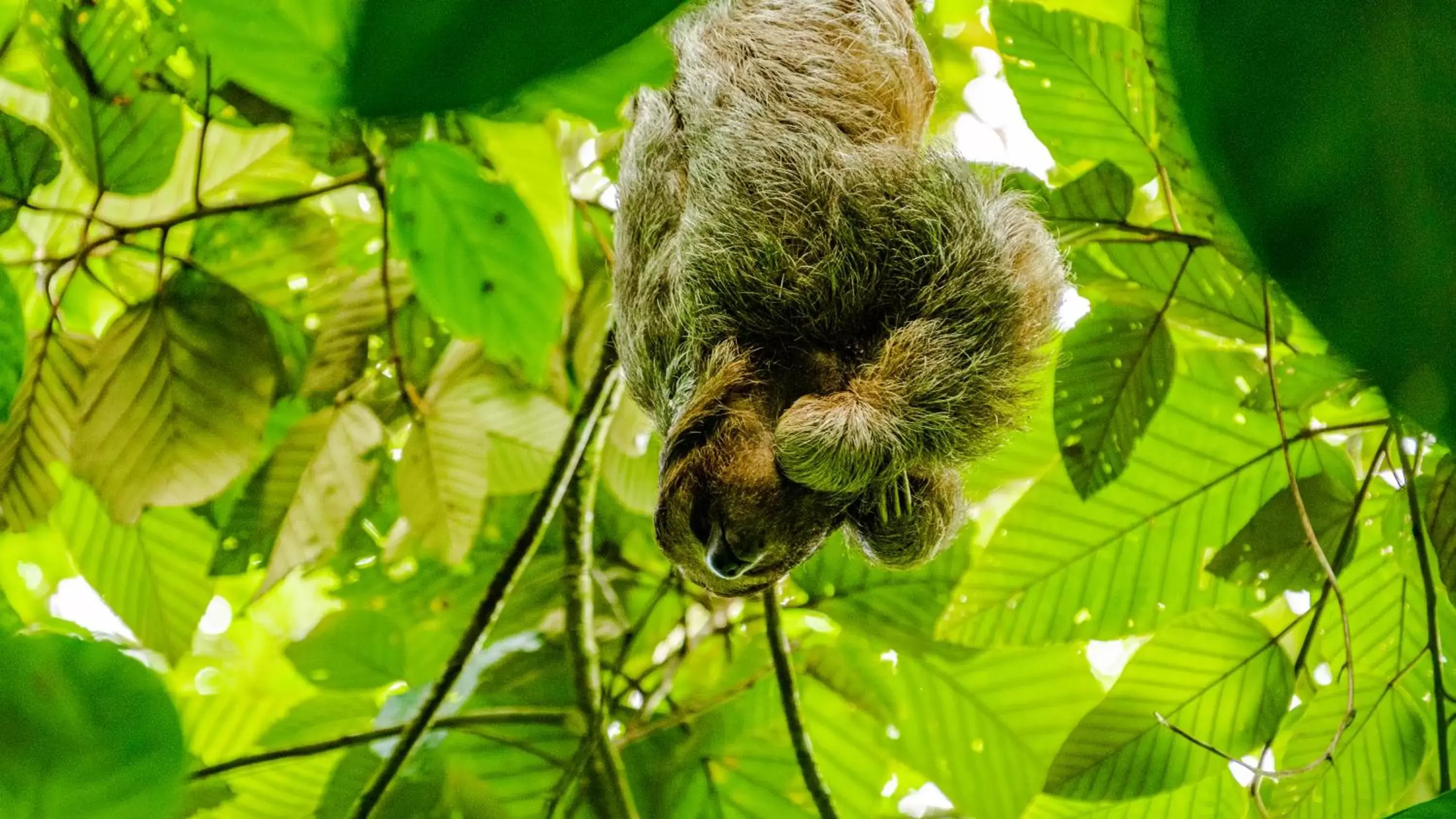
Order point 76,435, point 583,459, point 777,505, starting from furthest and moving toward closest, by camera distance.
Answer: point 583,459
point 76,435
point 777,505

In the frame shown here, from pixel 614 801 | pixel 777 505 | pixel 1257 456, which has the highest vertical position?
pixel 777 505

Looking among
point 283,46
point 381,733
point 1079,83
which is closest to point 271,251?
point 381,733

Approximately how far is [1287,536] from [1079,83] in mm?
554

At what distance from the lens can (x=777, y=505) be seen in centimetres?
102

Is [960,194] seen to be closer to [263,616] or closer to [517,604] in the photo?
[517,604]

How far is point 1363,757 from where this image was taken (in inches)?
46.4

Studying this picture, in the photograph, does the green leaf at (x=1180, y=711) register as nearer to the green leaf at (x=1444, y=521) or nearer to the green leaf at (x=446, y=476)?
the green leaf at (x=1444, y=521)

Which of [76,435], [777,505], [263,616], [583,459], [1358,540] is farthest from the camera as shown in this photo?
[263,616]

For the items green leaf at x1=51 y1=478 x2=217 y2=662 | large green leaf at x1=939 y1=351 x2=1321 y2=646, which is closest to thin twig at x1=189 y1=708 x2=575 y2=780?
green leaf at x1=51 y1=478 x2=217 y2=662

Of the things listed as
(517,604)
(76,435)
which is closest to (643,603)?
(517,604)

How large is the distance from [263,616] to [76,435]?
1139mm

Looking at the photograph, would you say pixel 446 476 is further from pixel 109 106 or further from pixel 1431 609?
pixel 1431 609

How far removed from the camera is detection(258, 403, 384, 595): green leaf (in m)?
1.24

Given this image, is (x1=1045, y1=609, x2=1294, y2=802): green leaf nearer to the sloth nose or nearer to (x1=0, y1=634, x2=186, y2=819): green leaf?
the sloth nose
